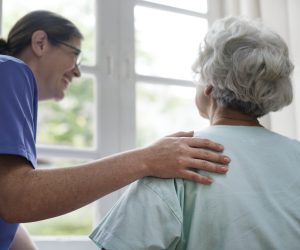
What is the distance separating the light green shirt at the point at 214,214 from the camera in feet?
3.43

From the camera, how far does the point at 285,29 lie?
2172 mm

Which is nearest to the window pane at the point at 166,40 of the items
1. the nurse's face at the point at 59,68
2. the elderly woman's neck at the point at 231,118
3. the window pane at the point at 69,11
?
the window pane at the point at 69,11

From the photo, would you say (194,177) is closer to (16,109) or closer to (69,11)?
(16,109)

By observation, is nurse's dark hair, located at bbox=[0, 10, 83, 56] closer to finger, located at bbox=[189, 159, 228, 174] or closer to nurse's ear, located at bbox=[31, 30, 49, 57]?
nurse's ear, located at bbox=[31, 30, 49, 57]

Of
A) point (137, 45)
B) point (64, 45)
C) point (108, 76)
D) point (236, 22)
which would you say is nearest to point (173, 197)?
point (236, 22)

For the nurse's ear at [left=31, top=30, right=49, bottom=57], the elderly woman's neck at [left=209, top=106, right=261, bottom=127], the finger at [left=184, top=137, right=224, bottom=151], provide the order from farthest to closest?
1. the nurse's ear at [left=31, top=30, right=49, bottom=57]
2. the elderly woman's neck at [left=209, top=106, right=261, bottom=127]
3. the finger at [left=184, top=137, right=224, bottom=151]

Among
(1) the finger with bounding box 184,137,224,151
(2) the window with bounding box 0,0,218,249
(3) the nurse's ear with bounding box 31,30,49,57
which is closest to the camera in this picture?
Result: (1) the finger with bounding box 184,137,224,151

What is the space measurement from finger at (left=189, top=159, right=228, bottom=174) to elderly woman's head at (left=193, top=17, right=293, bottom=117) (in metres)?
0.22

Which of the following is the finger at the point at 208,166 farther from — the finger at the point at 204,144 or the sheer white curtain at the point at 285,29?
the sheer white curtain at the point at 285,29

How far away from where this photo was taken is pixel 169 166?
1.09m

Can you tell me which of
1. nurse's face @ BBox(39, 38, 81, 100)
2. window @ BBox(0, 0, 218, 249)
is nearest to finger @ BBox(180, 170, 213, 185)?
nurse's face @ BBox(39, 38, 81, 100)

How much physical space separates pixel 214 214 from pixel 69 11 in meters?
1.62

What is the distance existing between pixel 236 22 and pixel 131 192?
0.57 metres

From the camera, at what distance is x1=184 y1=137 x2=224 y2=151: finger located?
1142 mm
